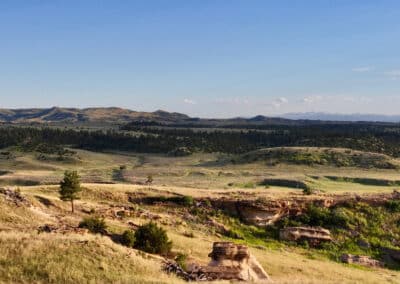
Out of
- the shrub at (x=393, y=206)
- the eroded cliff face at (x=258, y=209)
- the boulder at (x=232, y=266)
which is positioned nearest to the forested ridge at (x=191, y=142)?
the shrub at (x=393, y=206)

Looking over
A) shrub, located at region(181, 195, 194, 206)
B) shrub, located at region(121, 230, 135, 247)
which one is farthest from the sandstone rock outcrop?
shrub, located at region(181, 195, 194, 206)

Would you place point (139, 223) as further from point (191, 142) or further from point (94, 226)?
point (191, 142)

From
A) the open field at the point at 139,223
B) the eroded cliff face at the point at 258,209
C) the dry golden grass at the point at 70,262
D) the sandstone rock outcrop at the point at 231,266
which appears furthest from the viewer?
the eroded cliff face at the point at 258,209

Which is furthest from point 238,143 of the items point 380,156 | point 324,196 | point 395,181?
point 324,196

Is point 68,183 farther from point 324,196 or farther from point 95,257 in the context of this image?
point 324,196

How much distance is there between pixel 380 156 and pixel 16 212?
74.0 metres

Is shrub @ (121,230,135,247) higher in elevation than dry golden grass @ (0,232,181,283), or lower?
lower

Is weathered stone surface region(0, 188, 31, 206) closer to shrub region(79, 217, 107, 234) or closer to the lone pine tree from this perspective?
the lone pine tree

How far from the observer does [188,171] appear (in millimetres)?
75000

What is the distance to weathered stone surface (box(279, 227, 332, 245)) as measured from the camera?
119ft

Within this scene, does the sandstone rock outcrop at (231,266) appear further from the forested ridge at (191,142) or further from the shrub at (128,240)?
the forested ridge at (191,142)

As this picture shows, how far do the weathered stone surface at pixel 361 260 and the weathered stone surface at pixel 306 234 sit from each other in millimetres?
2639

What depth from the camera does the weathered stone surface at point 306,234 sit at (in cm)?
3612

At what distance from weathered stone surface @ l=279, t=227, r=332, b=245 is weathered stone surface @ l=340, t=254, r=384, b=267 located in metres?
2.64
